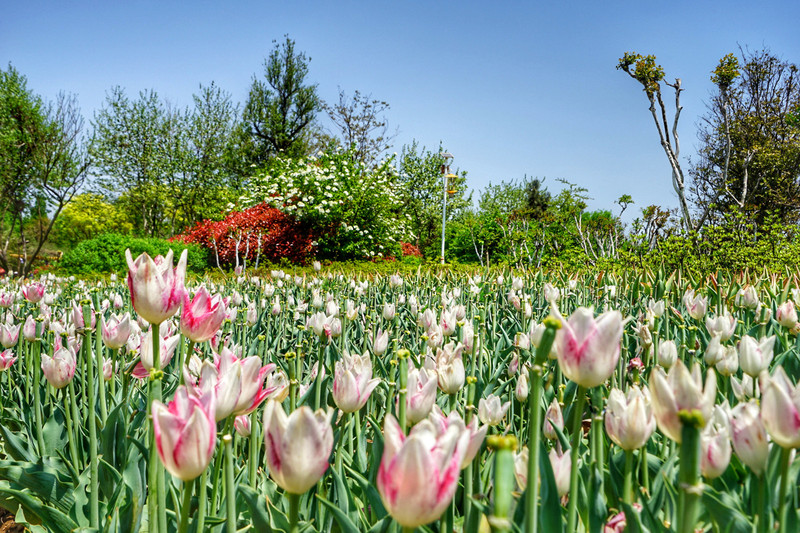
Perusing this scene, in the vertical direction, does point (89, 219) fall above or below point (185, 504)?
above

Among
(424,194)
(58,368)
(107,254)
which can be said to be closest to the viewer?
(58,368)

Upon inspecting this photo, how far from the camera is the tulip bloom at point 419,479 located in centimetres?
55

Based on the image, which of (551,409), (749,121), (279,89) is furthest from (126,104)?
(551,409)

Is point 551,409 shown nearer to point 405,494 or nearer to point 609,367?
point 609,367

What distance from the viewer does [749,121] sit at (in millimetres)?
18562

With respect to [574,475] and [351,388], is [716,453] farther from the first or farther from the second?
[351,388]

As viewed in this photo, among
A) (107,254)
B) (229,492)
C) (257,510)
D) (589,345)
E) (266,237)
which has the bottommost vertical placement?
(257,510)

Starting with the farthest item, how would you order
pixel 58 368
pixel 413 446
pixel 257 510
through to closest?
1. pixel 58 368
2. pixel 257 510
3. pixel 413 446

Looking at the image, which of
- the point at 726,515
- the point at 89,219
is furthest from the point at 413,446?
the point at 89,219

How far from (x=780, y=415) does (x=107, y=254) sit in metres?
16.3

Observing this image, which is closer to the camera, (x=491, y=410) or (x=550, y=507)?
(x=550, y=507)

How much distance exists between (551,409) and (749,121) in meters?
22.2

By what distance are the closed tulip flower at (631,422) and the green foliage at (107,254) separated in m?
14.4

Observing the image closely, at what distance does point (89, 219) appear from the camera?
28.7 metres
